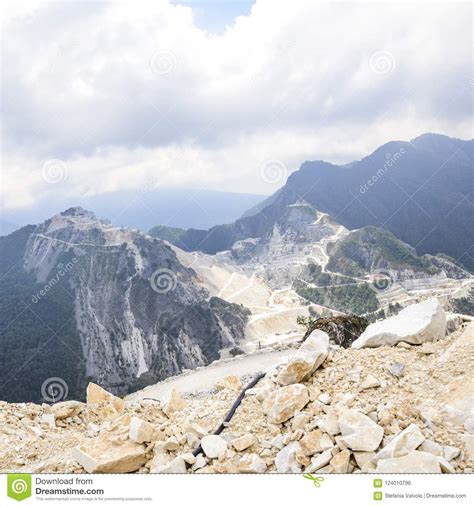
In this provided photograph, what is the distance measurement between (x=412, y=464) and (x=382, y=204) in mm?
178117

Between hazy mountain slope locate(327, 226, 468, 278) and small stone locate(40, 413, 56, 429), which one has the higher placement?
hazy mountain slope locate(327, 226, 468, 278)

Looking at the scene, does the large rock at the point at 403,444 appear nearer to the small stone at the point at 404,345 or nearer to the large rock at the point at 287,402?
the large rock at the point at 287,402

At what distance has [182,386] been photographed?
18.7 metres

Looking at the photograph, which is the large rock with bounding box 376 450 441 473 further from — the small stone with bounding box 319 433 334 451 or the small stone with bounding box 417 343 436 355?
the small stone with bounding box 417 343 436 355

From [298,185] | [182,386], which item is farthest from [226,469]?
[298,185]

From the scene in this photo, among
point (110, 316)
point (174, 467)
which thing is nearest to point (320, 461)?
point (174, 467)

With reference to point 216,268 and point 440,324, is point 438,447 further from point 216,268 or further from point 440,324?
point 216,268

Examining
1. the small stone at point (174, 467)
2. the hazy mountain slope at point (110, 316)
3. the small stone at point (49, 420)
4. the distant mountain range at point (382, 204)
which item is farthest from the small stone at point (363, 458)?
the distant mountain range at point (382, 204)

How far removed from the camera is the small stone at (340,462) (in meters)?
5.11

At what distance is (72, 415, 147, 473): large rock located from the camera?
237 inches

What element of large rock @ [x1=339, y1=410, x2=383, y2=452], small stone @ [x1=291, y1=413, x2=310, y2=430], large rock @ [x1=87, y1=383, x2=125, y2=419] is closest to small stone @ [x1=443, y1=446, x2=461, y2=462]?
large rock @ [x1=339, y1=410, x2=383, y2=452]

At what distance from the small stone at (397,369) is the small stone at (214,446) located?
290cm

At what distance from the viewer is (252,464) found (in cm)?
545

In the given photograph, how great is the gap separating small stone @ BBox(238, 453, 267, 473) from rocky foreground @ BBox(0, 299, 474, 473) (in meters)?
0.01
